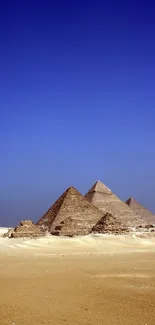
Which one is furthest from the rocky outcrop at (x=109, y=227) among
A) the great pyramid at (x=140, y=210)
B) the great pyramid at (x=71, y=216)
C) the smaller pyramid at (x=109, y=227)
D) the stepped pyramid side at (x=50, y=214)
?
the great pyramid at (x=140, y=210)

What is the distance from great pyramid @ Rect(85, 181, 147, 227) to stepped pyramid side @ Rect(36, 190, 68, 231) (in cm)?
664

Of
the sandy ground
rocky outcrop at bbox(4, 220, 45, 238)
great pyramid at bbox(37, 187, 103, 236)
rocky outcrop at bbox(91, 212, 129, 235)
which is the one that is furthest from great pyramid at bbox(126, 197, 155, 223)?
the sandy ground

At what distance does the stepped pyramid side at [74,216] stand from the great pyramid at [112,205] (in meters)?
6.15

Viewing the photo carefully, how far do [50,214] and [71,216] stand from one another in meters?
3.49

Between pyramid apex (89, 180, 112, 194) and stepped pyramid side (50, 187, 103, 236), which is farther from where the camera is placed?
pyramid apex (89, 180, 112, 194)

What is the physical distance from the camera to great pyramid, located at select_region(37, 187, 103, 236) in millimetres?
36438

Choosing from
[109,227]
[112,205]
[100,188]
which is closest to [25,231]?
[109,227]

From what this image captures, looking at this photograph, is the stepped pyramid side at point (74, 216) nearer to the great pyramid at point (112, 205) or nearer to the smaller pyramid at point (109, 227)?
the smaller pyramid at point (109, 227)

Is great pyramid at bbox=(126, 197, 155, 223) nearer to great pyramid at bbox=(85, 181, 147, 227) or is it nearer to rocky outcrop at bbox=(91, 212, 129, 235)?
great pyramid at bbox=(85, 181, 147, 227)

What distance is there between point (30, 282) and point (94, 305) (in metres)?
3.23

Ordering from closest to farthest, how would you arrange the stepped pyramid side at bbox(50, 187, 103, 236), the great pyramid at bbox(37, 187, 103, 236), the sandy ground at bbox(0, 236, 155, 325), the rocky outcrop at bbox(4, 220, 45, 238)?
1. the sandy ground at bbox(0, 236, 155, 325)
2. the rocky outcrop at bbox(4, 220, 45, 238)
3. the stepped pyramid side at bbox(50, 187, 103, 236)
4. the great pyramid at bbox(37, 187, 103, 236)

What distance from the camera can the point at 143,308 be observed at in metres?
7.57

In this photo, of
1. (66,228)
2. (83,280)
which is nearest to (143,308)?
(83,280)

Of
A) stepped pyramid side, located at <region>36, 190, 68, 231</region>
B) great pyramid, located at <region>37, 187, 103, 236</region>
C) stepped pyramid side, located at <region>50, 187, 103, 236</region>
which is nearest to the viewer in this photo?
stepped pyramid side, located at <region>50, 187, 103, 236</region>
